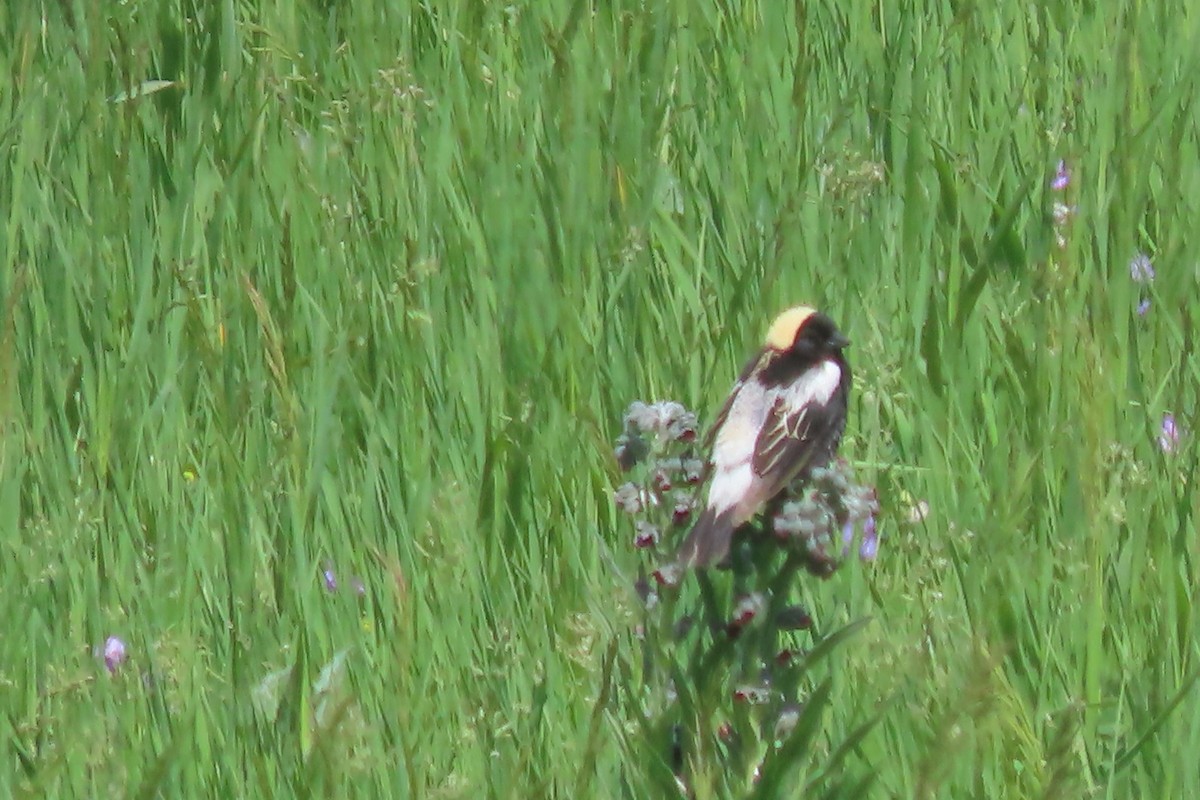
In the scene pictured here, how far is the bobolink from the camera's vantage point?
7.56 ft

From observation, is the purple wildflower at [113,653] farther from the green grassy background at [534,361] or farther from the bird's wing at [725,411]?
the bird's wing at [725,411]

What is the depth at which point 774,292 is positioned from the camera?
3.03m

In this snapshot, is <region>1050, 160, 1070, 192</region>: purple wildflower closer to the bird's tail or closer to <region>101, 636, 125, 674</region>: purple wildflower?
the bird's tail

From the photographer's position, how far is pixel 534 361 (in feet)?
9.84

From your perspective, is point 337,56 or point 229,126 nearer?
point 229,126

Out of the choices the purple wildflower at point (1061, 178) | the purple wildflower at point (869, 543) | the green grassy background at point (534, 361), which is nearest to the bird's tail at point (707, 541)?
the green grassy background at point (534, 361)

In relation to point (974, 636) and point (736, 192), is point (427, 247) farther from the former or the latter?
point (974, 636)

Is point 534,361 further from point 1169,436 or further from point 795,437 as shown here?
point 1169,436

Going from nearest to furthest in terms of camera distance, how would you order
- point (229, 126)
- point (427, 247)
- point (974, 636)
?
point (974, 636) < point (427, 247) < point (229, 126)

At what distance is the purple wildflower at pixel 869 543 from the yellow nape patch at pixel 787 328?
34 cm

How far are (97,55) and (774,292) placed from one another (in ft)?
4.85

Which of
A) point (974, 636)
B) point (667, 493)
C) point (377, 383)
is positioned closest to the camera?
point (667, 493)

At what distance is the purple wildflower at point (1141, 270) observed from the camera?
3.06 metres

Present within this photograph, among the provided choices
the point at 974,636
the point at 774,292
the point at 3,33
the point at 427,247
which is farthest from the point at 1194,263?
the point at 3,33
